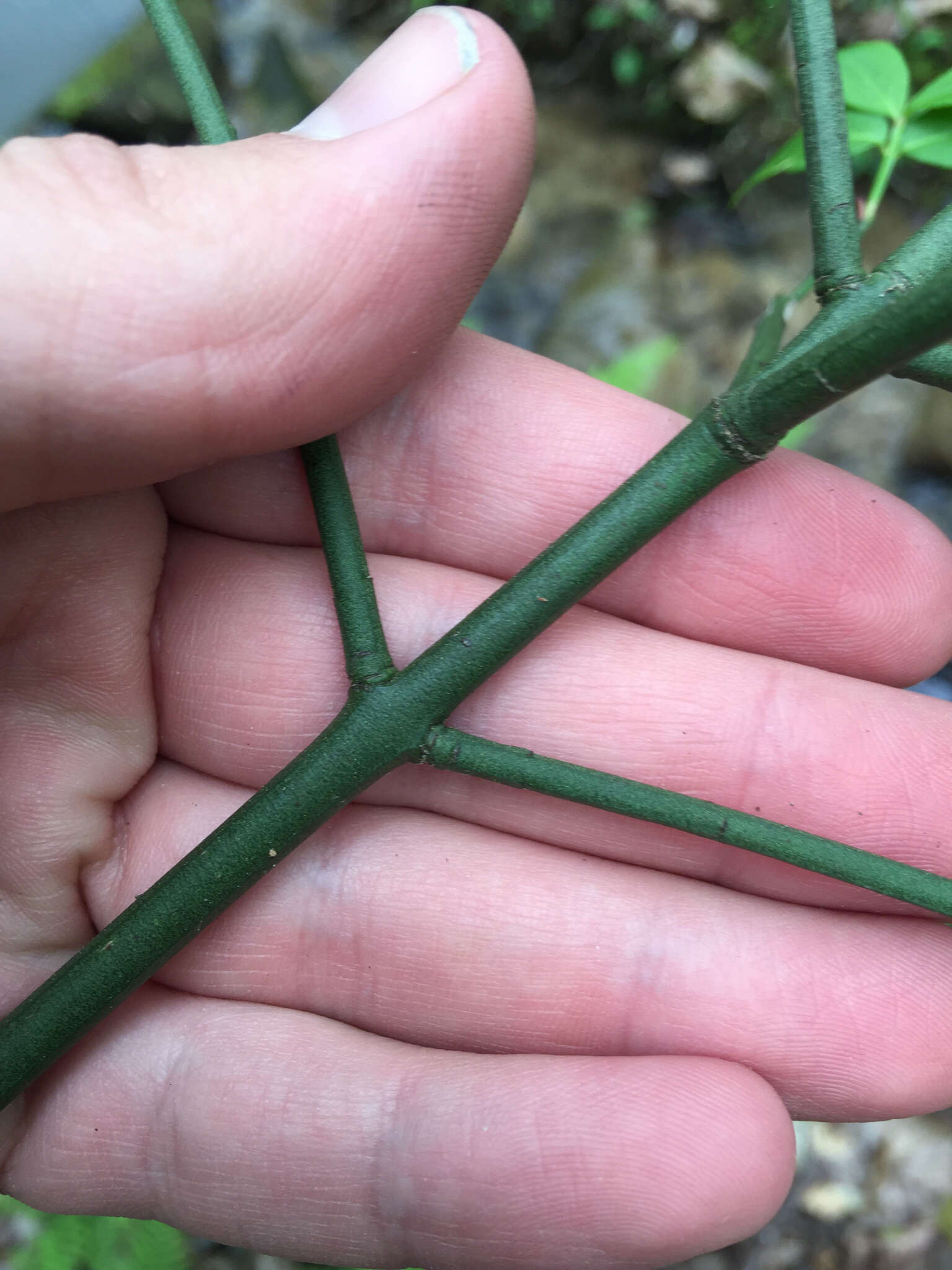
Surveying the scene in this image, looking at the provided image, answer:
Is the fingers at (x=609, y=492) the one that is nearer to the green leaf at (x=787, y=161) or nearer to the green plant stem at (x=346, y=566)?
the green plant stem at (x=346, y=566)

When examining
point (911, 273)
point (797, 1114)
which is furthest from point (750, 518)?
point (797, 1114)

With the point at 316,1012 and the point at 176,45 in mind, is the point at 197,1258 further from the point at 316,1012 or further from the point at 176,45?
the point at 176,45

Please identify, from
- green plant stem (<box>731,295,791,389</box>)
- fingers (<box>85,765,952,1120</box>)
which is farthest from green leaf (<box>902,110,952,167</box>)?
fingers (<box>85,765,952,1120</box>)

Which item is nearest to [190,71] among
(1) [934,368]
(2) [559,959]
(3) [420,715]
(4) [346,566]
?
(4) [346,566]

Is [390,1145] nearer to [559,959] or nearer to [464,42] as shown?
[559,959]

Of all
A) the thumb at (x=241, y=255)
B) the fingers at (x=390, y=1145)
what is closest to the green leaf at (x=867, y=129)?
the thumb at (x=241, y=255)
